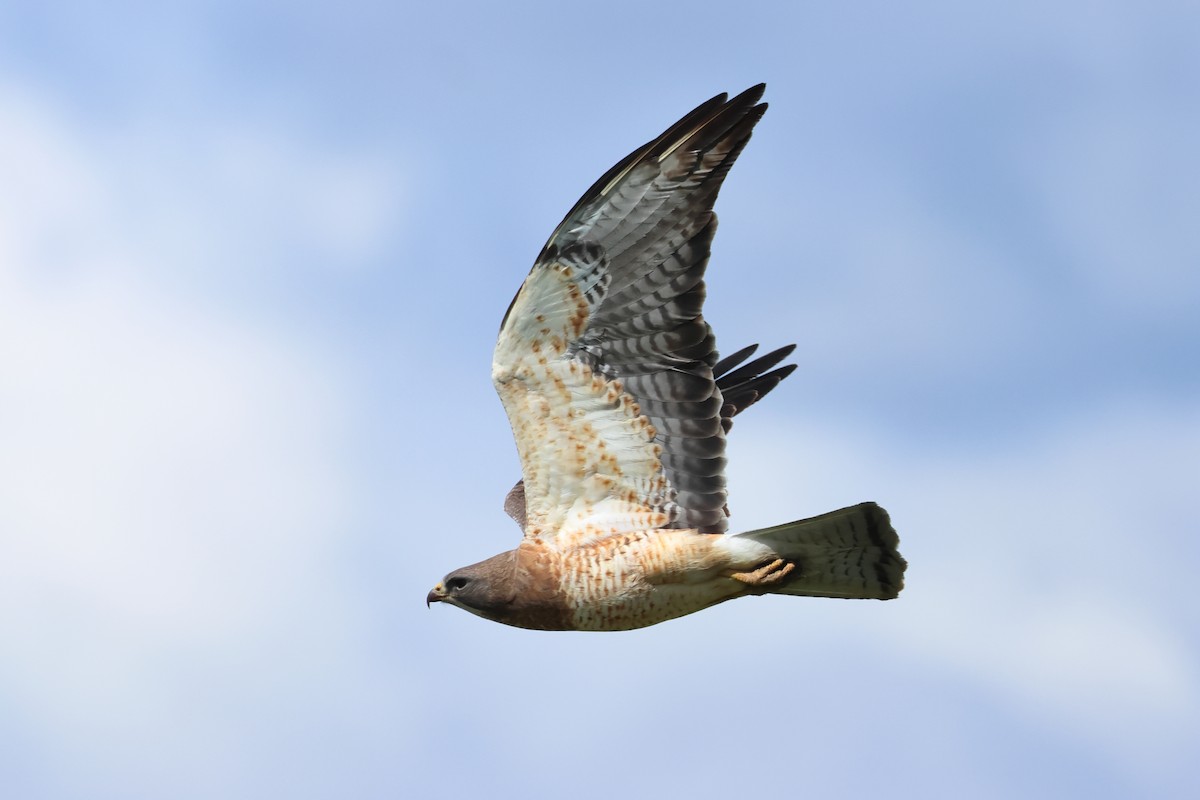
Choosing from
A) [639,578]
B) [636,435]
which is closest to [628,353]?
[636,435]

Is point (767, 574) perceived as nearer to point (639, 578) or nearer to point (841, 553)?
point (841, 553)

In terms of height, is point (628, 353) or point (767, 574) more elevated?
point (628, 353)

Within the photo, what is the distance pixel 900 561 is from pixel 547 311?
2775mm

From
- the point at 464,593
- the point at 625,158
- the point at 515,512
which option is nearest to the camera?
the point at 625,158

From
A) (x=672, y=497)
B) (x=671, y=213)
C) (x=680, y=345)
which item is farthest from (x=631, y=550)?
(x=671, y=213)

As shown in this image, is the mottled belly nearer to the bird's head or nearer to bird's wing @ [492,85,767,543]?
bird's wing @ [492,85,767,543]

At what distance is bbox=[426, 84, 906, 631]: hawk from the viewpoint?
38.6 feet

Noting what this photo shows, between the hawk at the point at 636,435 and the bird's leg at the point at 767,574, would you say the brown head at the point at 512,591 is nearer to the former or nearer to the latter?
the hawk at the point at 636,435

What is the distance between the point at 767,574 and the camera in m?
12.2

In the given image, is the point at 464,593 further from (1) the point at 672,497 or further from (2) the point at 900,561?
(2) the point at 900,561

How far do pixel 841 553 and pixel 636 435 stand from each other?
1535 millimetres

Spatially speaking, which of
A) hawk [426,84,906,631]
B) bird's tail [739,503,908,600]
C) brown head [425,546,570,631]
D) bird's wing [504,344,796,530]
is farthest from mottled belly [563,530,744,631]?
bird's wing [504,344,796,530]

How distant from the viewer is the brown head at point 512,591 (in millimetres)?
12188

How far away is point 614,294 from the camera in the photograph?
1202 cm
